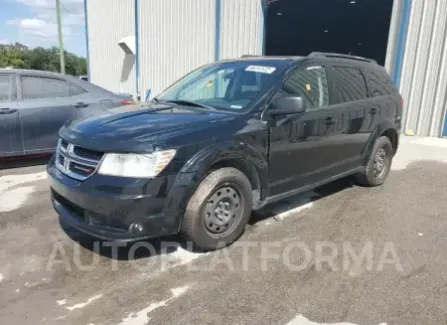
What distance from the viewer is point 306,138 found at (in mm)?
3977

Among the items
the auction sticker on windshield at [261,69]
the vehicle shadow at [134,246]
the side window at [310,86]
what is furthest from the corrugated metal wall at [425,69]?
the vehicle shadow at [134,246]

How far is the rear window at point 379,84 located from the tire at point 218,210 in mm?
2549

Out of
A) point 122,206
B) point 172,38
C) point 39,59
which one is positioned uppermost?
point 172,38

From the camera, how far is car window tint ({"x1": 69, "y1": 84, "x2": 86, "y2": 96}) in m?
6.30

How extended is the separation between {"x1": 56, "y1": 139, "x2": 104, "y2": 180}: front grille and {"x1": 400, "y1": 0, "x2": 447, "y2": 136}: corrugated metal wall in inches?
322

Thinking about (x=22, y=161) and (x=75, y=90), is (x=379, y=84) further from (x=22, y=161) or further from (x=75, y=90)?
(x=22, y=161)

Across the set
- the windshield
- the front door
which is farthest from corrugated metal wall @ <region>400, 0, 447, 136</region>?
the windshield

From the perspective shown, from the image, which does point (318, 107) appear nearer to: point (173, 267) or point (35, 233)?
point (173, 267)

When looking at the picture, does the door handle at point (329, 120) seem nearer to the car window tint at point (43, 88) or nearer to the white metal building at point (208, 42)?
the car window tint at point (43, 88)

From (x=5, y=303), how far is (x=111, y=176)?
1.16 meters

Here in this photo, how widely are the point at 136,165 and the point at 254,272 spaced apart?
4.25 feet

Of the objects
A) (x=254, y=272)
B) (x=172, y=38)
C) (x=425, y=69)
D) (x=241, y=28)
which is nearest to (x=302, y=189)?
(x=254, y=272)

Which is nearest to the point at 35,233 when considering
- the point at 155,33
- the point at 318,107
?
the point at 318,107

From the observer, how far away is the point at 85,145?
10.1ft
